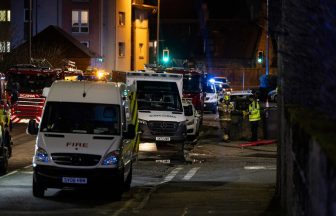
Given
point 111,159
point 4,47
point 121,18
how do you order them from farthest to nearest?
1. point 121,18
2. point 4,47
3. point 111,159

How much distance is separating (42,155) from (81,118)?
1.40 meters

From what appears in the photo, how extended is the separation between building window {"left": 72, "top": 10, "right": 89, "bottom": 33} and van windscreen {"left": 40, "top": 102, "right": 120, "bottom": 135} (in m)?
57.3

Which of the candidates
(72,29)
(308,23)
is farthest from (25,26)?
(308,23)

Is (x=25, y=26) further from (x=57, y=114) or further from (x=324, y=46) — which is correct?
(x=324, y=46)

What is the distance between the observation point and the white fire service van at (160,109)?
2625 centimetres

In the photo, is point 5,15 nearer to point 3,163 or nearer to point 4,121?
point 4,121

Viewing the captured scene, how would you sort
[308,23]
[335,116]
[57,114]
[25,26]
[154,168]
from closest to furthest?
[335,116] < [308,23] < [57,114] < [154,168] < [25,26]

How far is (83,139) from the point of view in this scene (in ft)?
49.3

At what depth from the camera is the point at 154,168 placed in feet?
72.1

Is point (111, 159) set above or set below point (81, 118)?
below

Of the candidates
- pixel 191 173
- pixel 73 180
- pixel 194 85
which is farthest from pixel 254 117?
pixel 73 180

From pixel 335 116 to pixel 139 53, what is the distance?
2866 inches

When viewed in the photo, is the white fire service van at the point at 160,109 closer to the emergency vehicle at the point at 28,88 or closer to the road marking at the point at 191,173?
the road marking at the point at 191,173

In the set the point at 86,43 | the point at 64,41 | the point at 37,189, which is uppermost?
the point at 86,43
